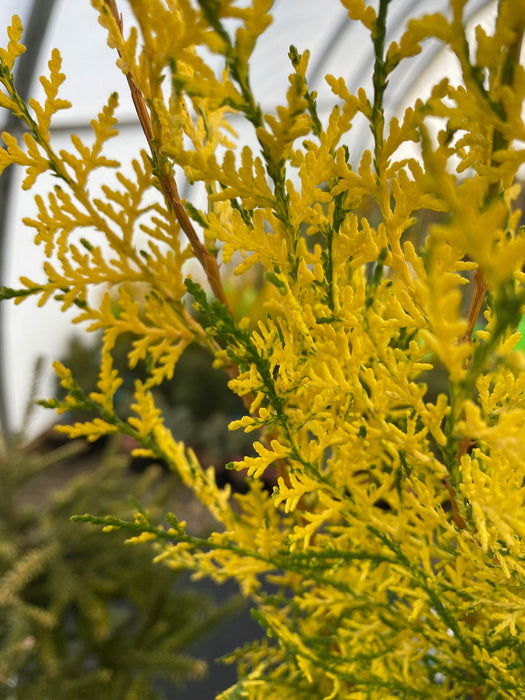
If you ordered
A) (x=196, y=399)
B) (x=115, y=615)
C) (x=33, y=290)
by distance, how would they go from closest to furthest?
(x=33, y=290)
(x=115, y=615)
(x=196, y=399)

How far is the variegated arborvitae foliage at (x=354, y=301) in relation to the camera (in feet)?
1.08

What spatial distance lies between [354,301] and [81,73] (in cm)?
238

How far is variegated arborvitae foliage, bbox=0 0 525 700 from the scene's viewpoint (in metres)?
0.33

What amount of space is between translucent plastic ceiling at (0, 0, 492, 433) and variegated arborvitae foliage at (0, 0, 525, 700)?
1492 millimetres

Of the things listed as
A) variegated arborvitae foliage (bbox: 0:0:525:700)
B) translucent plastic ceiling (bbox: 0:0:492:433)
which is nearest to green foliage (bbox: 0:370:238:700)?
variegated arborvitae foliage (bbox: 0:0:525:700)

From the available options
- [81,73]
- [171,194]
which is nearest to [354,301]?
[171,194]

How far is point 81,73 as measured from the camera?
235 centimetres

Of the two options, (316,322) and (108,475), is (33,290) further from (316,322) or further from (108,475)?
(108,475)

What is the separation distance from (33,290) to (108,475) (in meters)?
0.94

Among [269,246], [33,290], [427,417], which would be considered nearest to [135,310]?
[33,290]

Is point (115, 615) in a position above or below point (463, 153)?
below

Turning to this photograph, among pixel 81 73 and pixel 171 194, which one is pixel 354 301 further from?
pixel 81 73

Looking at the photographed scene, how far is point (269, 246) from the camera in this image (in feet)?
1.45

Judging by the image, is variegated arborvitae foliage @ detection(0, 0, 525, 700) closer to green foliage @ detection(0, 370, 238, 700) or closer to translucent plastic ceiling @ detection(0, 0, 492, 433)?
green foliage @ detection(0, 370, 238, 700)
